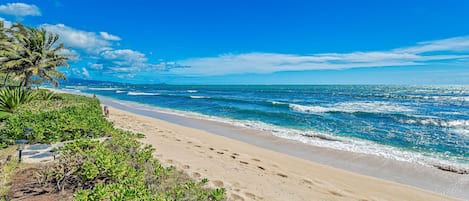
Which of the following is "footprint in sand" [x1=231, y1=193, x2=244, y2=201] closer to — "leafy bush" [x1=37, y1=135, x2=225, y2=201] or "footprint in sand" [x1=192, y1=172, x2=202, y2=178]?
"leafy bush" [x1=37, y1=135, x2=225, y2=201]

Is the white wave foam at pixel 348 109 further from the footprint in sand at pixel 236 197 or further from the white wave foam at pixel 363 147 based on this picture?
the footprint in sand at pixel 236 197

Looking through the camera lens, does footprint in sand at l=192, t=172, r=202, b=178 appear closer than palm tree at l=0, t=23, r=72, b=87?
Yes

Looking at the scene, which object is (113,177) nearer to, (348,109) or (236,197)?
(236,197)

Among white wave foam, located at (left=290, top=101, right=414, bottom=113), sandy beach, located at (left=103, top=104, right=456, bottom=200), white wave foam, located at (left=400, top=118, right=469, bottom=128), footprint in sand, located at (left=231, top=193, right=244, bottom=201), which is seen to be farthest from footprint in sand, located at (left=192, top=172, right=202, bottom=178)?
white wave foam, located at (left=290, top=101, right=414, bottom=113)

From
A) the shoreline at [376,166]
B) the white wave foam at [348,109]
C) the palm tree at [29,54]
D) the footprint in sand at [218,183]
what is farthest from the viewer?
the white wave foam at [348,109]

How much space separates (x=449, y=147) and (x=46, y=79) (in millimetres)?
21829

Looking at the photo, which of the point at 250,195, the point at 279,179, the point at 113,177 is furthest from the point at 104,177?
the point at 279,179

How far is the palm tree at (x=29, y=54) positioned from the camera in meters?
13.2

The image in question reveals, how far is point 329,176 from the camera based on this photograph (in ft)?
22.8

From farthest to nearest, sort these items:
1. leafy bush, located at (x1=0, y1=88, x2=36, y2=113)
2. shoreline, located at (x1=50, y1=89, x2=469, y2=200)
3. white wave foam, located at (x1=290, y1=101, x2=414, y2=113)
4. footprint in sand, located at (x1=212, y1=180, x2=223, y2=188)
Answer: white wave foam, located at (x1=290, y1=101, x2=414, y2=113) < leafy bush, located at (x1=0, y1=88, x2=36, y2=113) < shoreline, located at (x1=50, y1=89, x2=469, y2=200) < footprint in sand, located at (x1=212, y1=180, x2=223, y2=188)

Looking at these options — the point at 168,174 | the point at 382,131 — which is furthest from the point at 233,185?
the point at 382,131

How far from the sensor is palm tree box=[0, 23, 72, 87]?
13219 millimetres

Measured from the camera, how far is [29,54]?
529 inches

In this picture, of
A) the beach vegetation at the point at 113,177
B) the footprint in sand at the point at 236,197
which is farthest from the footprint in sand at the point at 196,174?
the footprint in sand at the point at 236,197
